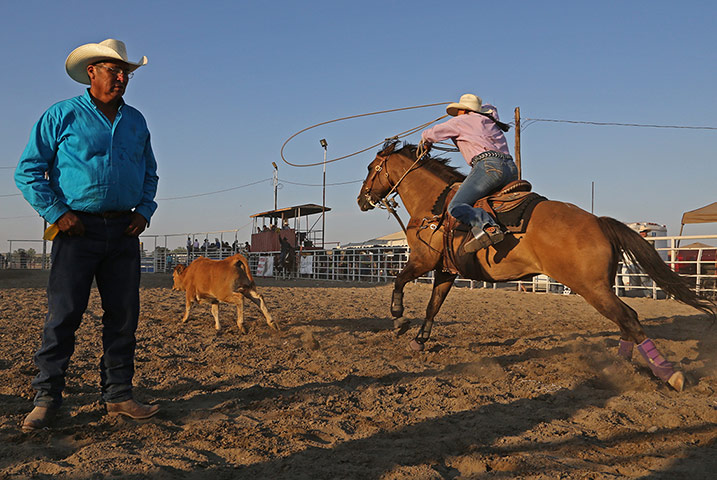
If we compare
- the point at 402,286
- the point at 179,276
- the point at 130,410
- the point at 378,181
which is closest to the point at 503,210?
the point at 402,286

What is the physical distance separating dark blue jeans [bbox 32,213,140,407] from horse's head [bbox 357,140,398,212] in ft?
11.8

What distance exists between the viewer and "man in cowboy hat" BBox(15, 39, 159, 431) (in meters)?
2.79

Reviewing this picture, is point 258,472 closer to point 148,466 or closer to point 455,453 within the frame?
point 148,466

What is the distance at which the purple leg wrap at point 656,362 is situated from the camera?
12.5 ft

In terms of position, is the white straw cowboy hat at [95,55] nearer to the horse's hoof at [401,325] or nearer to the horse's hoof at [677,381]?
the horse's hoof at [401,325]

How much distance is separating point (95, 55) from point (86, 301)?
1.41 m

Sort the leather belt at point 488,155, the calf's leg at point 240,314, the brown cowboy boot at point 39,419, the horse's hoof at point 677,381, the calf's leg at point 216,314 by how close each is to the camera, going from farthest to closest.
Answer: the calf's leg at point 216,314, the calf's leg at point 240,314, the leather belt at point 488,155, the horse's hoof at point 677,381, the brown cowboy boot at point 39,419

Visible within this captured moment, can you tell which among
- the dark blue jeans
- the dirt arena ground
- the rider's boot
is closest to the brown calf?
the dirt arena ground

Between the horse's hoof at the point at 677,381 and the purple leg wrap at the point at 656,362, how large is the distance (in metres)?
0.03

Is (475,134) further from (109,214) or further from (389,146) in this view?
(109,214)

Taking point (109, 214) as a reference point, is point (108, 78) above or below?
above

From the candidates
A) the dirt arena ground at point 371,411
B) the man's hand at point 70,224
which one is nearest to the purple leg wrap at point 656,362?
the dirt arena ground at point 371,411

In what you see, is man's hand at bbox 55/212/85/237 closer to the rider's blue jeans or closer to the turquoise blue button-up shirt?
the turquoise blue button-up shirt

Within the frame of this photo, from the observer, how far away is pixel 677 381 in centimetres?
373
